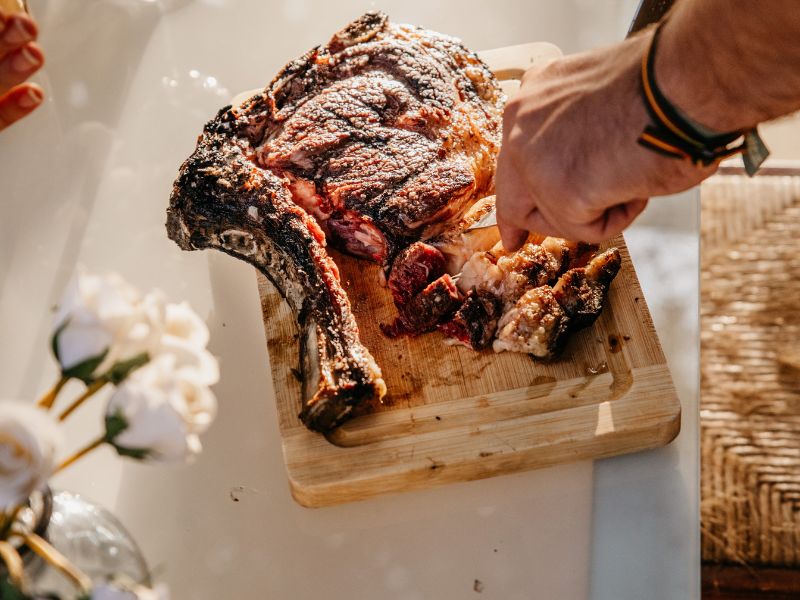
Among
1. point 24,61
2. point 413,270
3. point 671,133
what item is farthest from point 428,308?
point 24,61

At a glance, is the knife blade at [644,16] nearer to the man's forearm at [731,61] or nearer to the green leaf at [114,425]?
the man's forearm at [731,61]

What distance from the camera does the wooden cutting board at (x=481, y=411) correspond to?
4.76 feet

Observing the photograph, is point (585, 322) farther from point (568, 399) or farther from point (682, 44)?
point (682, 44)

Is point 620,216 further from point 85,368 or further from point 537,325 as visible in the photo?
point 85,368

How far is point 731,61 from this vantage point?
108 cm

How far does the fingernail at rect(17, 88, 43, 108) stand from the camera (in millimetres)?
1862

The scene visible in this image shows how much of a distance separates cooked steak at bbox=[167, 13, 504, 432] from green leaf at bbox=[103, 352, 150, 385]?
2.26 ft

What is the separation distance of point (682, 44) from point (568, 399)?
70cm

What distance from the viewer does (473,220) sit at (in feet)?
5.34

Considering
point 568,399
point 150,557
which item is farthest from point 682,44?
point 150,557

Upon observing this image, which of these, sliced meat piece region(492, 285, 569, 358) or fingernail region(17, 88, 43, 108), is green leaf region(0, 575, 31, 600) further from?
fingernail region(17, 88, 43, 108)

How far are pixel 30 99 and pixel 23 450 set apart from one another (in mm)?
1462

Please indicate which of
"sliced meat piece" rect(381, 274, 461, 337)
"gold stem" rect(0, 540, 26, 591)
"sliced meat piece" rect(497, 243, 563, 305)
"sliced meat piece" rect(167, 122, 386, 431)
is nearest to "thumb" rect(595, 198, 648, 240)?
"sliced meat piece" rect(497, 243, 563, 305)

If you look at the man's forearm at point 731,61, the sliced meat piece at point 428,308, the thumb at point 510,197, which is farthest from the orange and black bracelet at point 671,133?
the sliced meat piece at point 428,308
